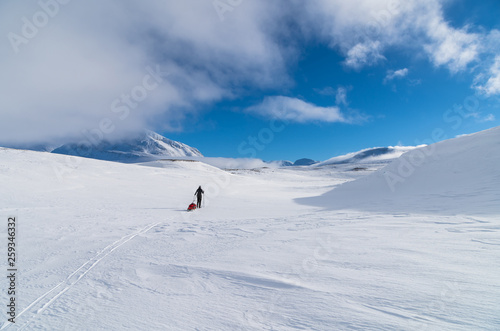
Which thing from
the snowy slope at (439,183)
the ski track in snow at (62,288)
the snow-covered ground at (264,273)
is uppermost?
the snowy slope at (439,183)

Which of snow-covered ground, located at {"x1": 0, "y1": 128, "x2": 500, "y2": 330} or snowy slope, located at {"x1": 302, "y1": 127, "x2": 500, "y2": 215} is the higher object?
snowy slope, located at {"x1": 302, "y1": 127, "x2": 500, "y2": 215}

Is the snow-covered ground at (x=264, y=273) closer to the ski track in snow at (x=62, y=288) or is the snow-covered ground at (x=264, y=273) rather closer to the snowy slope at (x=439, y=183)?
the ski track in snow at (x=62, y=288)

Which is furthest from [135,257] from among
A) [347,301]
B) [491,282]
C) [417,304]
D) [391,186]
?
[391,186]

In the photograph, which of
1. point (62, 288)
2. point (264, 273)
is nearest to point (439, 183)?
point (264, 273)

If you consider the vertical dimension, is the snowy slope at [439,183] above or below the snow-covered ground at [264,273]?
above

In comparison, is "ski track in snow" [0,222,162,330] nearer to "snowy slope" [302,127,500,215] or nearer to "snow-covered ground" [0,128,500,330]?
"snow-covered ground" [0,128,500,330]

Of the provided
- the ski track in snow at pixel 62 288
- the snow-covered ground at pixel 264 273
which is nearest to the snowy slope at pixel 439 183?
the snow-covered ground at pixel 264 273

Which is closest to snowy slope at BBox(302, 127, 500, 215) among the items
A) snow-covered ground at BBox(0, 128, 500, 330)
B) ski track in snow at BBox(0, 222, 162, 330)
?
snow-covered ground at BBox(0, 128, 500, 330)

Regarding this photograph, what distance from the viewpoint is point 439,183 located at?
598 inches

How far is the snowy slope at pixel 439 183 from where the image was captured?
10366 mm

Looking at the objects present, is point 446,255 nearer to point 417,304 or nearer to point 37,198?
point 417,304

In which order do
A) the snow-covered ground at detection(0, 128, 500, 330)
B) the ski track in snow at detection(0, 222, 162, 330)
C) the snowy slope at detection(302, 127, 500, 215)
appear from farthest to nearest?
1. the snowy slope at detection(302, 127, 500, 215)
2. the ski track in snow at detection(0, 222, 162, 330)
3. the snow-covered ground at detection(0, 128, 500, 330)

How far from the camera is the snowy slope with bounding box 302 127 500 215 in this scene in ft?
34.0

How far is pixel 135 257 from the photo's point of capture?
5.39 meters
